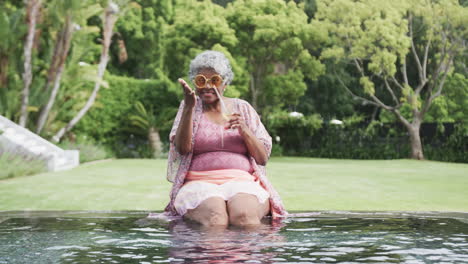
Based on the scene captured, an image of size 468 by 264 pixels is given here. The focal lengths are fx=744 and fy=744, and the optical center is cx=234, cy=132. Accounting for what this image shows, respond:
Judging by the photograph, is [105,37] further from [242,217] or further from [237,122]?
[242,217]

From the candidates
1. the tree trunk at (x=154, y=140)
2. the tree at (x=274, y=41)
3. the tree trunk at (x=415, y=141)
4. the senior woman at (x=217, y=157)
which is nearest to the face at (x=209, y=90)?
the senior woman at (x=217, y=157)

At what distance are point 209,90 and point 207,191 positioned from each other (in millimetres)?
861

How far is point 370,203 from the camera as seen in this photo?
984 cm

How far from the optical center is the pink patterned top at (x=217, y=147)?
6285 mm

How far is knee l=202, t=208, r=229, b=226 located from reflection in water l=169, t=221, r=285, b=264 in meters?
0.08

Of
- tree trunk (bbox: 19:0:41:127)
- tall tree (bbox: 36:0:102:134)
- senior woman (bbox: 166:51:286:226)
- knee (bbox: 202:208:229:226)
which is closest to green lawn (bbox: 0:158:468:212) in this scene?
senior woman (bbox: 166:51:286:226)

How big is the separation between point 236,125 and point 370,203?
439cm

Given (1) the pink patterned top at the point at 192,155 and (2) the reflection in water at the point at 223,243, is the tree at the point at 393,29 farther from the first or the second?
(2) the reflection in water at the point at 223,243

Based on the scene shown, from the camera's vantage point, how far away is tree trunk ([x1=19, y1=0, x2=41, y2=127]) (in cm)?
1997

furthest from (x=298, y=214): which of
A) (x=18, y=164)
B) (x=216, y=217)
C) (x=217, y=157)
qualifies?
(x=18, y=164)

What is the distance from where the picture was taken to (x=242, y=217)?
5988mm

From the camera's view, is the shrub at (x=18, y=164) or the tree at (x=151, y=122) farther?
the tree at (x=151, y=122)

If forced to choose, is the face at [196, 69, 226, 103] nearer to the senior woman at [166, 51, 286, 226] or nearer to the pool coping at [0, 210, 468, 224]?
the senior woman at [166, 51, 286, 226]

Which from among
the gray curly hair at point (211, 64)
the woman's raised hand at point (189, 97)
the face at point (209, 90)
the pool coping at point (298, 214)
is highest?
the gray curly hair at point (211, 64)
